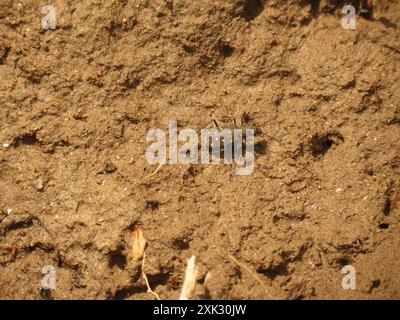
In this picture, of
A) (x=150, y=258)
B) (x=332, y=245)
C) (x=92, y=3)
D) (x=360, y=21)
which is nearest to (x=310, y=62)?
(x=360, y=21)

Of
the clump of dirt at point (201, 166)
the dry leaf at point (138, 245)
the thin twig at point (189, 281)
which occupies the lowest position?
the thin twig at point (189, 281)

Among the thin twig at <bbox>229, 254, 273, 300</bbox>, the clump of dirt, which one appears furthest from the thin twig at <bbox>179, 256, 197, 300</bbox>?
the thin twig at <bbox>229, 254, 273, 300</bbox>

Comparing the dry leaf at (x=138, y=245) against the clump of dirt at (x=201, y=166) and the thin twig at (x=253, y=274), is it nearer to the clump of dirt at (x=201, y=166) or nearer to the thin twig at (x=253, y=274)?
the clump of dirt at (x=201, y=166)

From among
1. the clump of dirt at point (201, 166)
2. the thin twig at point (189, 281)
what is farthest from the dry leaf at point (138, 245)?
the thin twig at point (189, 281)

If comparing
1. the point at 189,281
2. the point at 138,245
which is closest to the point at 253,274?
the point at 189,281

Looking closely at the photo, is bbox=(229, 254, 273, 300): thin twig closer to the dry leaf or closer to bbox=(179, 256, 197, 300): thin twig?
bbox=(179, 256, 197, 300): thin twig
